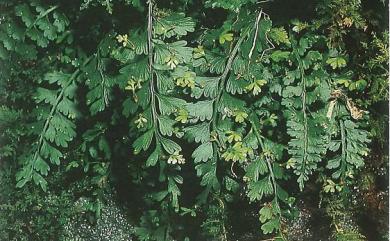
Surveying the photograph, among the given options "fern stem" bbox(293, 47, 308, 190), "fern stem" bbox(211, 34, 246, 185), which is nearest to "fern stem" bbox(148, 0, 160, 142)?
"fern stem" bbox(211, 34, 246, 185)

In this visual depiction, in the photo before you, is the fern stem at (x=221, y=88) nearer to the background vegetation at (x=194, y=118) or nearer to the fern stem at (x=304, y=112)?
the background vegetation at (x=194, y=118)

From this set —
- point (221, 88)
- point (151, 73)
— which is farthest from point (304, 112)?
point (151, 73)

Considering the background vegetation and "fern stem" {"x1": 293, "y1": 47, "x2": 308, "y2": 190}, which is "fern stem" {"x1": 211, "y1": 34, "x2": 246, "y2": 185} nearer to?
the background vegetation

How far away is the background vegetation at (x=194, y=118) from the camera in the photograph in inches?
43.3

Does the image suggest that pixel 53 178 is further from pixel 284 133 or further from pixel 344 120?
pixel 344 120

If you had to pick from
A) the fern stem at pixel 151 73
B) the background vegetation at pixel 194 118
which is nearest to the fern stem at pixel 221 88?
the background vegetation at pixel 194 118

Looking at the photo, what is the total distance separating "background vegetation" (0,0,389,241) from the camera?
110 centimetres

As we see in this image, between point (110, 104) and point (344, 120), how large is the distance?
1.60ft

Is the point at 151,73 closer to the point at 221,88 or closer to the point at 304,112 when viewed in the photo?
the point at 221,88

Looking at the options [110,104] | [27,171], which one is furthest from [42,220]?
[110,104]

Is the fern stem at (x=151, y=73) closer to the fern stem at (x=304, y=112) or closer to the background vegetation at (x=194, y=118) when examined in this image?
the background vegetation at (x=194, y=118)

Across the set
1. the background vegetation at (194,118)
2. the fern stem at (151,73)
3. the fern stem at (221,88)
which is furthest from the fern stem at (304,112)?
the fern stem at (151,73)

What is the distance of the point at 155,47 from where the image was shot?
1078mm

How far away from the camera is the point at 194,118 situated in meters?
1.12
